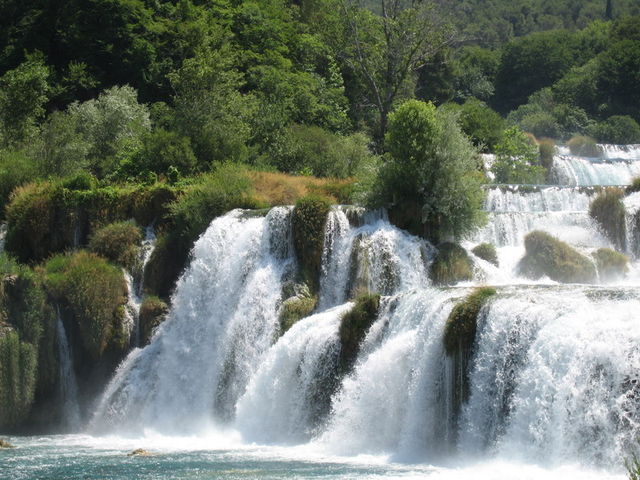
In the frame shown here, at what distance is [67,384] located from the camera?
31219mm

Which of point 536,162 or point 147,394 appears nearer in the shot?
point 147,394

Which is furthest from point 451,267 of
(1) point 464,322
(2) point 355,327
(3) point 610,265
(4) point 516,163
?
(4) point 516,163

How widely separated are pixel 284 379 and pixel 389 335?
354cm

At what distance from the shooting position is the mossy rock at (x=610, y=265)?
29188 millimetres

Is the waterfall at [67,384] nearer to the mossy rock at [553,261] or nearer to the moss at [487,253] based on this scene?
the moss at [487,253]

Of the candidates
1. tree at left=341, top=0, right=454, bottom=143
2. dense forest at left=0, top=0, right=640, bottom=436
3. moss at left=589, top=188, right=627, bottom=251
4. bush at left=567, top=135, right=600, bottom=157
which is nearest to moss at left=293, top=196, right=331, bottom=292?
dense forest at left=0, top=0, right=640, bottom=436

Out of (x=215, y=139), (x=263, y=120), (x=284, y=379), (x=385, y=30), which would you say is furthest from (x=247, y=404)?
(x=385, y=30)

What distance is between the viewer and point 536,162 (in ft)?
155

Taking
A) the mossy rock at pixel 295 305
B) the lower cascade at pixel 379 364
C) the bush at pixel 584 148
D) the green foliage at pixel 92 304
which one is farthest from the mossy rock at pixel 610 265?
the bush at pixel 584 148

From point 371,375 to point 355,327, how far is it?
68.9 inches

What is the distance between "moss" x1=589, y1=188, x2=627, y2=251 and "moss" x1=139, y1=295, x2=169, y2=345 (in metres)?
14.8

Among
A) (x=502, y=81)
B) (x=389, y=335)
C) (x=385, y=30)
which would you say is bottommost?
(x=389, y=335)

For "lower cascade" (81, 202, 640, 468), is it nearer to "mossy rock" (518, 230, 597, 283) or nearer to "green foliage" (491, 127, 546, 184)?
"mossy rock" (518, 230, 597, 283)

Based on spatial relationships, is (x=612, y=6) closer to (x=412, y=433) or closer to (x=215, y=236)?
(x=215, y=236)
